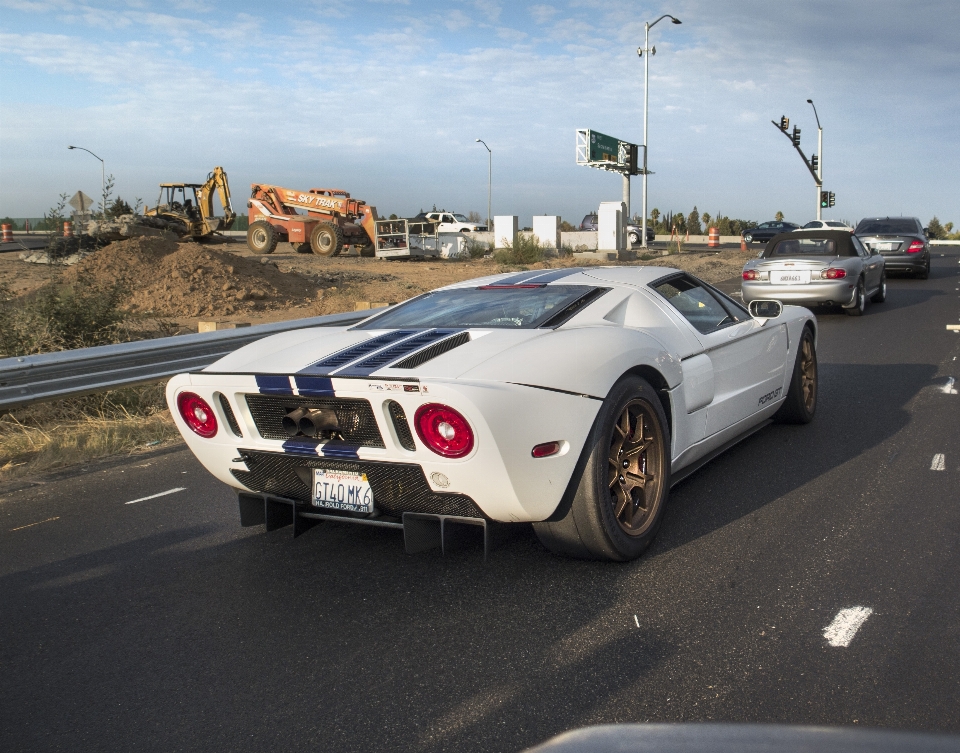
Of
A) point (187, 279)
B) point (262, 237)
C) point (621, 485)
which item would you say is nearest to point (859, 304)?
point (187, 279)

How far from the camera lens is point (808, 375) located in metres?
6.81

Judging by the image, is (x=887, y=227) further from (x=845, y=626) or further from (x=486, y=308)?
(x=845, y=626)

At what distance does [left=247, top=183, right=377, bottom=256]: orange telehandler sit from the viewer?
1236 inches

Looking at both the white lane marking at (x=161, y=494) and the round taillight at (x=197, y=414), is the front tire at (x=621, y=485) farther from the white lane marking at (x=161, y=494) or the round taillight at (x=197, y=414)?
the white lane marking at (x=161, y=494)

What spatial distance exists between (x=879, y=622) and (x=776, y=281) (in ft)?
37.3

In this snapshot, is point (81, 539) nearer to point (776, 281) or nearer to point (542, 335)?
point (542, 335)

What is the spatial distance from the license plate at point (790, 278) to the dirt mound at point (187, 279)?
8689mm

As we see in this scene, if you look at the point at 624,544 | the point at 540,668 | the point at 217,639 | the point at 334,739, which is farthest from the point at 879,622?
the point at 217,639

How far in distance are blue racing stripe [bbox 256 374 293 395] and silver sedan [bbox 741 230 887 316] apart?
10.9m

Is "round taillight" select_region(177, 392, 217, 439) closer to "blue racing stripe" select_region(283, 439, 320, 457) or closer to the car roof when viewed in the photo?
"blue racing stripe" select_region(283, 439, 320, 457)

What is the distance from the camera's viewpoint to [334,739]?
109 inches

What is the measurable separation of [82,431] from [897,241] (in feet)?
66.9

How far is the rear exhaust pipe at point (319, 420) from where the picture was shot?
154 inches

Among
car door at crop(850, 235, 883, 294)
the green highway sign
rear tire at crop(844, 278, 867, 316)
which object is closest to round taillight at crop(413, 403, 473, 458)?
rear tire at crop(844, 278, 867, 316)
